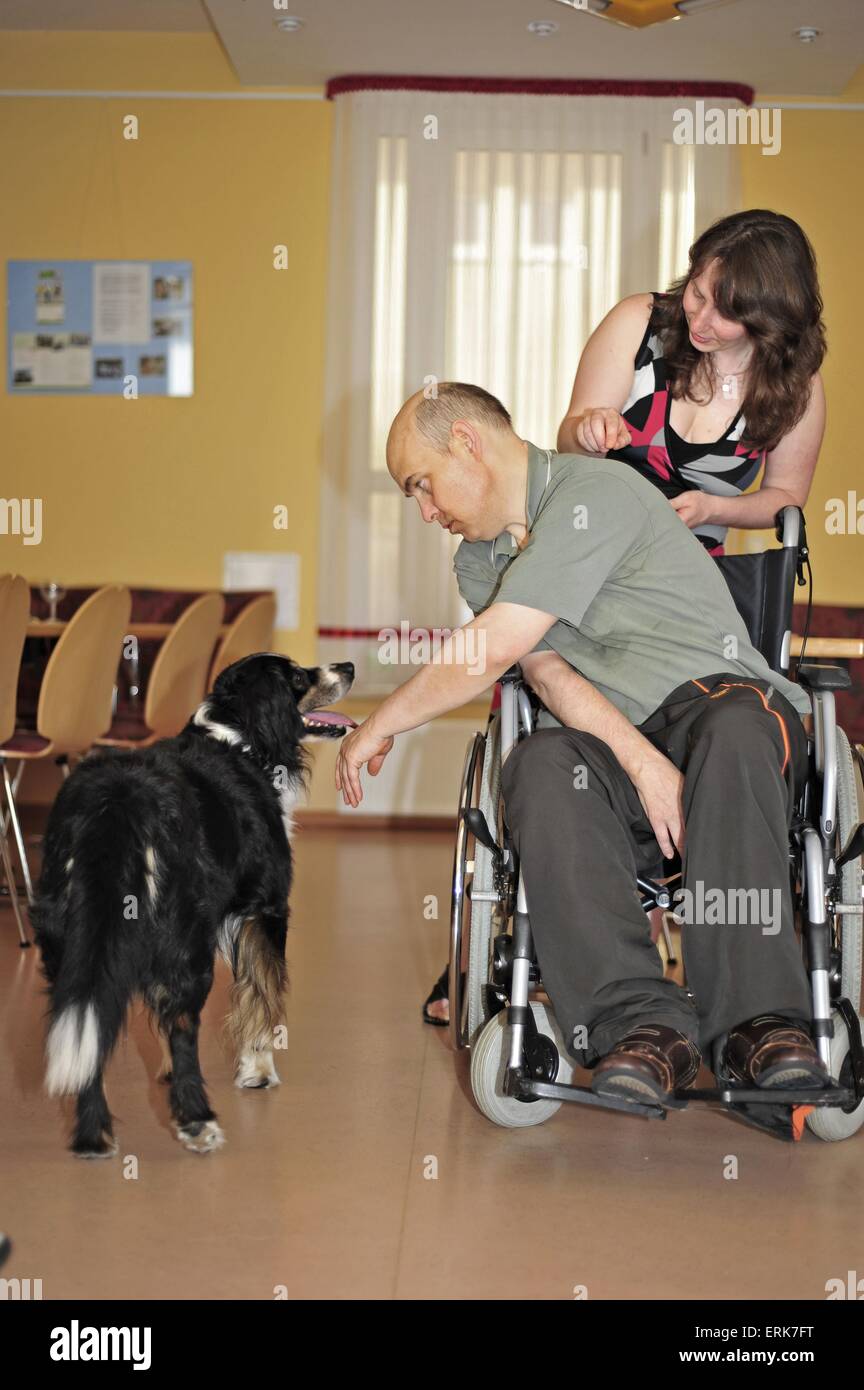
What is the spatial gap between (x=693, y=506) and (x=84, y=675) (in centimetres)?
218

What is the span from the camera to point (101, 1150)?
2.06 metres

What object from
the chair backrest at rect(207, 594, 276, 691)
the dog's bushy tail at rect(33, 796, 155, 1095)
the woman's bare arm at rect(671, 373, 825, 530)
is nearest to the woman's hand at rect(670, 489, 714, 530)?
the woman's bare arm at rect(671, 373, 825, 530)

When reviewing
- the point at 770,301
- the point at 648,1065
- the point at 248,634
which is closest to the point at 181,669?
the point at 248,634

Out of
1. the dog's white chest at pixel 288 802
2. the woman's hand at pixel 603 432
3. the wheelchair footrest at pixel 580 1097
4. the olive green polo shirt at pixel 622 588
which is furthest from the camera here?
the dog's white chest at pixel 288 802

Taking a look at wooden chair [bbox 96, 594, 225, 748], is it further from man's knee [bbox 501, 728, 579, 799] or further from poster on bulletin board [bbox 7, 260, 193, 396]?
man's knee [bbox 501, 728, 579, 799]

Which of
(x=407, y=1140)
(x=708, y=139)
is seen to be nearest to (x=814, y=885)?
(x=407, y=1140)

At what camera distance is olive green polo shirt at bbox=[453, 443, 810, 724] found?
2.02 m

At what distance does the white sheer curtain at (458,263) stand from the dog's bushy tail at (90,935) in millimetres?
3728

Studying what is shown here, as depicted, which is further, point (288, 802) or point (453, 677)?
point (288, 802)

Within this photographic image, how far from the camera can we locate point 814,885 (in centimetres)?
195

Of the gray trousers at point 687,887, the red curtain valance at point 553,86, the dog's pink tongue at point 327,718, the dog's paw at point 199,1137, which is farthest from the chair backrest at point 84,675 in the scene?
the red curtain valance at point 553,86

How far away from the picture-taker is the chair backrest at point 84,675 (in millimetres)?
3920

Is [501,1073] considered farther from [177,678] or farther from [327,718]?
[177,678]

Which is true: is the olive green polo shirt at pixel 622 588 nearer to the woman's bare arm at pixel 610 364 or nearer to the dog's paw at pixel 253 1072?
the woman's bare arm at pixel 610 364
